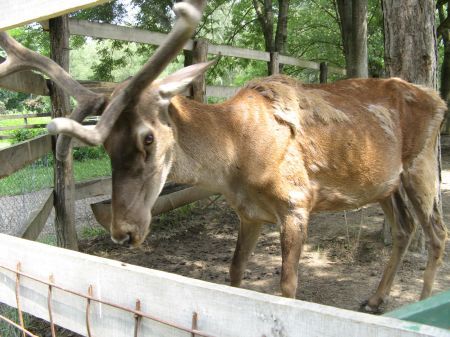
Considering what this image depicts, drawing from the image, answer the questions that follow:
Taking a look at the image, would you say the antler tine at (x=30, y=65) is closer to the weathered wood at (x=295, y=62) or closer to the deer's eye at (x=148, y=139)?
the deer's eye at (x=148, y=139)

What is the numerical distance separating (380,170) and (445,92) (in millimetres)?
12028

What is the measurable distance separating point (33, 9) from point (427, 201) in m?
4.00

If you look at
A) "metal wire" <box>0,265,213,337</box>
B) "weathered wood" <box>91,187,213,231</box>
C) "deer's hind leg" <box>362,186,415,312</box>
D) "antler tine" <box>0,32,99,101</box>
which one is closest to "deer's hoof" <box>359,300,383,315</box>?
"deer's hind leg" <box>362,186,415,312</box>

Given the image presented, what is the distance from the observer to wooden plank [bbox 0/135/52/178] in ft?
11.5

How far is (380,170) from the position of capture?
442 cm

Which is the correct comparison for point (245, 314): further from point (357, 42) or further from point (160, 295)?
point (357, 42)

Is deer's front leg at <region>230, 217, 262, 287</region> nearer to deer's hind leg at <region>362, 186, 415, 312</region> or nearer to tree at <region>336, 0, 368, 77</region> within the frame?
deer's hind leg at <region>362, 186, 415, 312</region>

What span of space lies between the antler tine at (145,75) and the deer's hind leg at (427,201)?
297cm

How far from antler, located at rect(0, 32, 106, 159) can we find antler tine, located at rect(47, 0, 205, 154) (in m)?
0.41

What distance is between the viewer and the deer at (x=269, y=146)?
3.04 metres

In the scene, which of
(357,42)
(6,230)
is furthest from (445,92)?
(6,230)

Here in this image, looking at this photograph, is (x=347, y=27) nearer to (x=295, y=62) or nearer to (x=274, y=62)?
(x=295, y=62)

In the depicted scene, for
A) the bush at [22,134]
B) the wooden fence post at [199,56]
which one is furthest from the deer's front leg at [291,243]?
the bush at [22,134]

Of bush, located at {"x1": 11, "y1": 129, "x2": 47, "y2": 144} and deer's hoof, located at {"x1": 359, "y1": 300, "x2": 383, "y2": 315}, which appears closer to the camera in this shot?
deer's hoof, located at {"x1": 359, "y1": 300, "x2": 383, "y2": 315}
